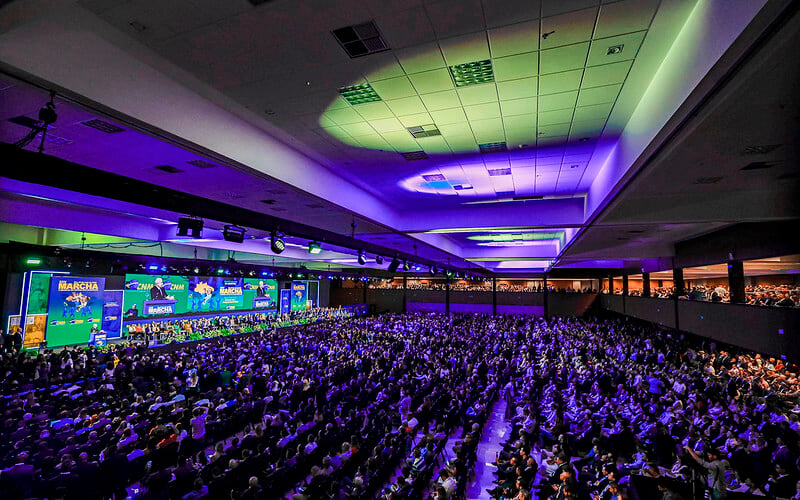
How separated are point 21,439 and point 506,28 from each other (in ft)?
32.7

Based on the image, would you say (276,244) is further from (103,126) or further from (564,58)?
(564,58)

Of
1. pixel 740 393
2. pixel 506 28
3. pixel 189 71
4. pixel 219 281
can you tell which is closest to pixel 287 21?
pixel 189 71

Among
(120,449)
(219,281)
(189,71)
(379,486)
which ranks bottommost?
(379,486)

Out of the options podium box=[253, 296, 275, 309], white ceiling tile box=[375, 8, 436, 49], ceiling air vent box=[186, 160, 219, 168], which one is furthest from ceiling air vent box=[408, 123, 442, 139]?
podium box=[253, 296, 275, 309]

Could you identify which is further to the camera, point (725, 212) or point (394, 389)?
point (394, 389)

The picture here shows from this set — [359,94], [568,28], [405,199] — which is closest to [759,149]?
[568,28]

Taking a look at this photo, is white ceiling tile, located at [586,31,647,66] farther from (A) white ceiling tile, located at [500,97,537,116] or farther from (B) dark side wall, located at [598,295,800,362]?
(B) dark side wall, located at [598,295,800,362]

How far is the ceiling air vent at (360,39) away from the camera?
2.97 metres

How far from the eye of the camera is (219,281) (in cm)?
2450

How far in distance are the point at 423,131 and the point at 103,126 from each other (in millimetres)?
4014

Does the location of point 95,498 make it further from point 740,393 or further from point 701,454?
point 740,393

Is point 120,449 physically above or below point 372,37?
below

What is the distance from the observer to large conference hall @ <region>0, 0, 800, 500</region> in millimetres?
2914

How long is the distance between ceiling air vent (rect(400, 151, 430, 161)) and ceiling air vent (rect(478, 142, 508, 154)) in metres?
0.86
